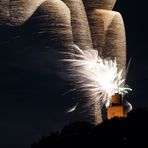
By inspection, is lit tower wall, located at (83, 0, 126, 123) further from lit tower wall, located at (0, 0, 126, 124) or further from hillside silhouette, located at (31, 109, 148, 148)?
hillside silhouette, located at (31, 109, 148, 148)

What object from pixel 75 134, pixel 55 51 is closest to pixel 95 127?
pixel 75 134

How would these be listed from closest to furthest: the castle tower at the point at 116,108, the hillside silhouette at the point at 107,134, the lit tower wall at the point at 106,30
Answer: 1. the hillside silhouette at the point at 107,134
2. the lit tower wall at the point at 106,30
3. the castle tower at the point at 116,108

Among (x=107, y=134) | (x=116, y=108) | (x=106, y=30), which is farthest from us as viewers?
(x=106, y=30)

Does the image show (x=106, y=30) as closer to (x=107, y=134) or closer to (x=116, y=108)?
(x=116, y=108)

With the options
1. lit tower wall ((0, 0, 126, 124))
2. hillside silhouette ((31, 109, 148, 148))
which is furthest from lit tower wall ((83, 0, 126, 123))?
hillside silhouette ((31, 109, 148, 148))

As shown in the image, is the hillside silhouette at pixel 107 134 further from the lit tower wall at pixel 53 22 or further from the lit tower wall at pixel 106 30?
the lit tower wall at pixel 106 30

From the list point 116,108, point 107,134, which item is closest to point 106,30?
point 116,108

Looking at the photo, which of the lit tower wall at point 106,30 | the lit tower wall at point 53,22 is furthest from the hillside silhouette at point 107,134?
the lit tower wall at point 106,30

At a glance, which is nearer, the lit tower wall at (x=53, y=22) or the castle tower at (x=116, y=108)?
the lit tower wall at (x=53, y=22)
